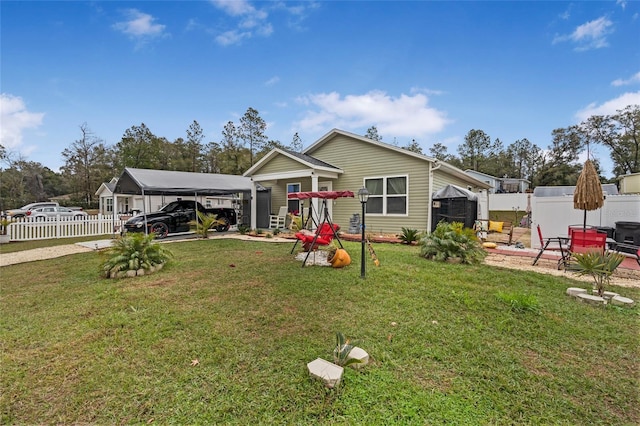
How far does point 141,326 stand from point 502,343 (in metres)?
3.86

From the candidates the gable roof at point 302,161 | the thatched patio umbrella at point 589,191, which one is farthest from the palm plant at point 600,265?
the gable roof at point 302,161

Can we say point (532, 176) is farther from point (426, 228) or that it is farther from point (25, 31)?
point (25, 31)

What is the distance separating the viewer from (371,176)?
1122 cm

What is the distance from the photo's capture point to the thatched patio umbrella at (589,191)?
6.00 meters

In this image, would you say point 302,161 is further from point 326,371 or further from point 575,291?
point 326,371

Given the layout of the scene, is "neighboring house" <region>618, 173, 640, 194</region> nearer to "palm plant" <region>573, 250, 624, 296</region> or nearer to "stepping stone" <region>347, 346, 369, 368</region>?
"palm plant" <region>573, 250, 624, 296</region>

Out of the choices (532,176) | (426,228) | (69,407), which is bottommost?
(69,407)

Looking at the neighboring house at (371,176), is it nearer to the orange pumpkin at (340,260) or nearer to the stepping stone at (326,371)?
the orange pumpkin at (340,260)

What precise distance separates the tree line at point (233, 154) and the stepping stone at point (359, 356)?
28375 millimetres

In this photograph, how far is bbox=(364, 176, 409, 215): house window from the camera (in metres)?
10.6

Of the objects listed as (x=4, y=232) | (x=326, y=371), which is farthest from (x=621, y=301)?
(x=4, y=232)

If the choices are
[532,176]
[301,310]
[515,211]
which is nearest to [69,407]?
[301,310]

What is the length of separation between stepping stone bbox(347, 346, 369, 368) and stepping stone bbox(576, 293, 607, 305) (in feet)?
11.4

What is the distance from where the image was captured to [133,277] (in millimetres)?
5027
